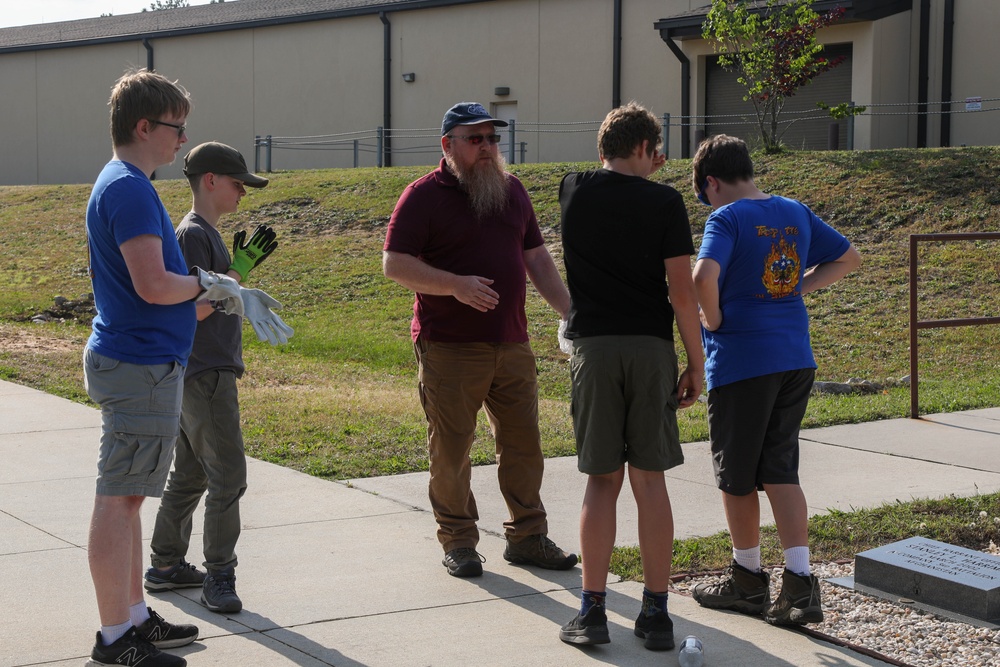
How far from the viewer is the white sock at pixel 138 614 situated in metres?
4.05

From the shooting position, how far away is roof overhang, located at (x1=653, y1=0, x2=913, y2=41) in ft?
73.5

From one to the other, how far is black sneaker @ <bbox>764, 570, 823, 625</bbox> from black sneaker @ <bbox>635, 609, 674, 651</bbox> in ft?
1.66

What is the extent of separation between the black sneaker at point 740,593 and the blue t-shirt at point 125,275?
Answer: 233 centimetres

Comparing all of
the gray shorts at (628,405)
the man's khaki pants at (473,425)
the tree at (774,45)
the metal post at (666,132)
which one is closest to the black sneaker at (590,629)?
the gray shorts at (628,405)

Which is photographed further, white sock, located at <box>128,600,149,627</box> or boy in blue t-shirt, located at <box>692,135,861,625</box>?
boy in blue t-shirt, located at <box>692,135,861,625</box>

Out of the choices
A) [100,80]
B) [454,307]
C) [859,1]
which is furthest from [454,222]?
[100,80]

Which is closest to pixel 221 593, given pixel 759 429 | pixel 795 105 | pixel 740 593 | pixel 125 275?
pixel 125 275

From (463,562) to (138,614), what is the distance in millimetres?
1490

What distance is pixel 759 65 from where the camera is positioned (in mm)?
19281

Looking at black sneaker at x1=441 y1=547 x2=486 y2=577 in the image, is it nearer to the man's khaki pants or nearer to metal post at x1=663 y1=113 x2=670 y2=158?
the man's khaki pants

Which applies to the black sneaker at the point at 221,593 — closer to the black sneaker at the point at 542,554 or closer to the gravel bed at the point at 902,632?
the black sneaker at the point at 542,554

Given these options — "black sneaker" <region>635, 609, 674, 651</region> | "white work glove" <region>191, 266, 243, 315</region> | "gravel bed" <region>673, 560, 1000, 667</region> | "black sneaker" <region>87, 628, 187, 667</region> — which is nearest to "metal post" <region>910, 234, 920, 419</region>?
"gravel bed" <region>673, 560, 1000, 667</region>

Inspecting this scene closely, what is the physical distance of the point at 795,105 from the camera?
24.9 metres

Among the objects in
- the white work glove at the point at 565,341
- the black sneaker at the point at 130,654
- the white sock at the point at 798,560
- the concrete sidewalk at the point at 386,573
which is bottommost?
the concrete sidewalk at the point at 386,573
